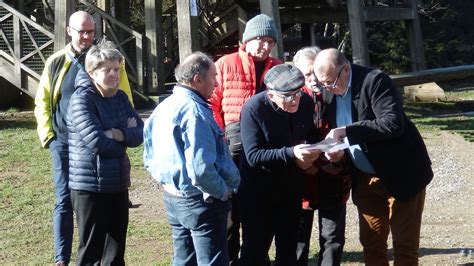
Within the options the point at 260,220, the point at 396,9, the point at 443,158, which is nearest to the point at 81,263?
the point at 260,220

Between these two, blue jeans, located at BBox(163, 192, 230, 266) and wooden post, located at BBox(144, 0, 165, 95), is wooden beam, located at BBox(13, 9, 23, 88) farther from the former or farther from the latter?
blue jeans, located at BBox(163, 192, 230, 266)

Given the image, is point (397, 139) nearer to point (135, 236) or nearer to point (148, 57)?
point (135, 236)

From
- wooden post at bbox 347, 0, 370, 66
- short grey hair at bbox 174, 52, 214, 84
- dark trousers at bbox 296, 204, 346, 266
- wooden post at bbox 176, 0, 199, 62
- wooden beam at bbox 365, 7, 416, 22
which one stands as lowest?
dark trousers at bbox 296, 204, 346, 266

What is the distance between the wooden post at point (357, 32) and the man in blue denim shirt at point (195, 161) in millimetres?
9982

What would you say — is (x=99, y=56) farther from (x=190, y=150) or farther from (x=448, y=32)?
(x=448, y=32)

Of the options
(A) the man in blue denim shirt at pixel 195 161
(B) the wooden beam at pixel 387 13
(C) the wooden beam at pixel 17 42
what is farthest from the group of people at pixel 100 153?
(B) the wooden beam at pixel 387 13

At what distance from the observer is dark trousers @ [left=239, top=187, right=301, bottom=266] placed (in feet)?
18.9

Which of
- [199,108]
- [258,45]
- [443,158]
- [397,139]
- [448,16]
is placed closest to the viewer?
[199,108]

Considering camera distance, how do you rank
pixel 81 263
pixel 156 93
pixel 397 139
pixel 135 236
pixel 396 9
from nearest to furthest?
pixel 397 139 < pixel 81 263 < pixel 135 236 < pixel 156 93 < pixel 396 9

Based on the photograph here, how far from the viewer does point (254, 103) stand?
559cm

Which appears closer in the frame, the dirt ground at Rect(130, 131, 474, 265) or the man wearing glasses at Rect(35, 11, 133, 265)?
the man wearing glasses at Rect(35, 11, 133, 265)

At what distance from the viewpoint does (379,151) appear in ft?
17.6

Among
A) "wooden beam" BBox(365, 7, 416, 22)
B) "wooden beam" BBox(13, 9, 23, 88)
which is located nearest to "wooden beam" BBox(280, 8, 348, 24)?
"wooden beam" BBox(365, 7, 416, 22)

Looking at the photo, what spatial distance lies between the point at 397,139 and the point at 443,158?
22.7 ft
